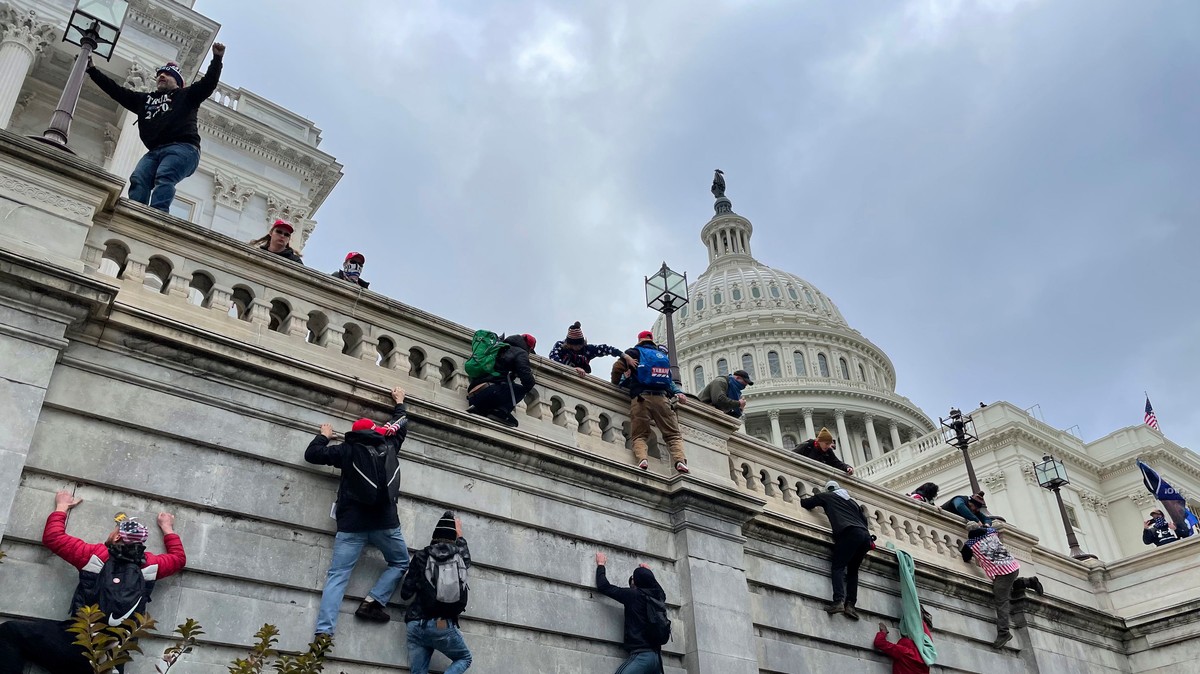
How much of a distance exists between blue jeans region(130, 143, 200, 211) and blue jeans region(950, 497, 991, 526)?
1469cm

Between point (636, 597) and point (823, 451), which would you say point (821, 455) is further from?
point (636, 597)

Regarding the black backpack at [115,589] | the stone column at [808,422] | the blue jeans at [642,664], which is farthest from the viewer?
the stone column at [808,422]

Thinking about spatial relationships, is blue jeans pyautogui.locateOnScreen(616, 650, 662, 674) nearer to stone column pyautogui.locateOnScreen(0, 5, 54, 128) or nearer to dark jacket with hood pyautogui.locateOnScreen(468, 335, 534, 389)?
dark jacket with hood pyautogui.locateOnScreen(468, 335, 534, 389)

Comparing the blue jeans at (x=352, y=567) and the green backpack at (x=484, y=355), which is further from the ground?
the green backpack at (x=484, y=355)

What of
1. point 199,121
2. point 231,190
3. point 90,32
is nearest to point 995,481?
point 231,190

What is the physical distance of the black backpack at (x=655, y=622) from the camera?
11289 millimetres

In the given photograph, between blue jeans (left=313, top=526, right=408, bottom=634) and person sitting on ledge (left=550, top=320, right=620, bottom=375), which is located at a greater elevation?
person sitting on ledge (left=550, top=320, right=620, bottom=375)

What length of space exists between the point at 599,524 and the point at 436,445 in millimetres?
2295

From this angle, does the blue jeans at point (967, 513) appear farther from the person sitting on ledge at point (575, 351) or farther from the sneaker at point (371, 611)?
the sneaker at point (371, 611)

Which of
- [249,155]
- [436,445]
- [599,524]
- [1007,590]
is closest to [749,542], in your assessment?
[599,524]

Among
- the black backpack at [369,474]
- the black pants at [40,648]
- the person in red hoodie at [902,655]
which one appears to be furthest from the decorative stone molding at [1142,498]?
the black pants at [40,648]

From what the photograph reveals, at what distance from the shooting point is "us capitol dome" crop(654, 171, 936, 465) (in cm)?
10250

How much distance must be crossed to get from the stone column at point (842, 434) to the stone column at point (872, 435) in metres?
2.00

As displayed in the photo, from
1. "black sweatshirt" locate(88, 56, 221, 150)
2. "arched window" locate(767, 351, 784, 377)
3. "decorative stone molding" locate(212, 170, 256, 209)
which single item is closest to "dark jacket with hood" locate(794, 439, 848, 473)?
"black sweatshirt" locate(88, 56, 221, 150)
